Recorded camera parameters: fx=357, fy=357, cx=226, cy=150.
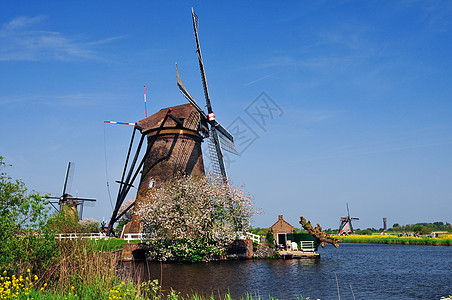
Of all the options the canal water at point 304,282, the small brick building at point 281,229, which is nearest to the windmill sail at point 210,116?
the small brick building at point 281,229

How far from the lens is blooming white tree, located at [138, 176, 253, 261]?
24.2 meters

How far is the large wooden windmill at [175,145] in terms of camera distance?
97.3 ft

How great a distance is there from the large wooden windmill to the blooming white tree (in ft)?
11.7

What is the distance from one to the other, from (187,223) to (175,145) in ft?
26.9

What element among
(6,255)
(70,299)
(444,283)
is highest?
(6,255)

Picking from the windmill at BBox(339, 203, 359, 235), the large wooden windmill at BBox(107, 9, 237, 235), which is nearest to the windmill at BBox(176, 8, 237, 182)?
the large wooden windmill at BBox(107, 9, 237, 235)

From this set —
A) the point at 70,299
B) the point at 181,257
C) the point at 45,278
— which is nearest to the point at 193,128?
the point at 181,257

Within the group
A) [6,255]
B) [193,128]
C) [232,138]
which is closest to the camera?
[6,255]

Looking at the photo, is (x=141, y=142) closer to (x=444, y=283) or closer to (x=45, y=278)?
(x=45, y=278)

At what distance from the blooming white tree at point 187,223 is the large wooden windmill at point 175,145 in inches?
140

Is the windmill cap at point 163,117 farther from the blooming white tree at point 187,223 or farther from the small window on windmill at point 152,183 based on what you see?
the blooming white tree at point 187,223

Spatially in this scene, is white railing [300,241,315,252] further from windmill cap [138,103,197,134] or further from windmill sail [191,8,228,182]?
windmill cap [138,103,197,134]

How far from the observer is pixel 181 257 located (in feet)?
79.4

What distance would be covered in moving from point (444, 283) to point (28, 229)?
17674 millimetres
